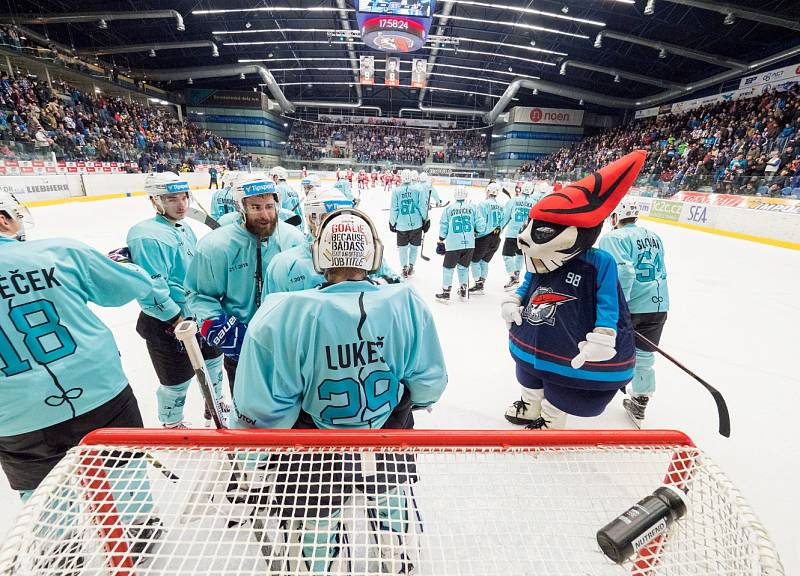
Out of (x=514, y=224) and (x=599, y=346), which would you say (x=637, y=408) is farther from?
(x=514, y=224)

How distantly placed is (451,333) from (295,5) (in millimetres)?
21116

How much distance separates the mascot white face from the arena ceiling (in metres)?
15.3

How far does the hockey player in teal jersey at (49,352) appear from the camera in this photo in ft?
4.23

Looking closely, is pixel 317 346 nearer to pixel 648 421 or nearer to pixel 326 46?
pixel 648 421

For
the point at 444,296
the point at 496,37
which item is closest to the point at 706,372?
the point at 444,296

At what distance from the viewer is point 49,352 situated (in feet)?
4.45

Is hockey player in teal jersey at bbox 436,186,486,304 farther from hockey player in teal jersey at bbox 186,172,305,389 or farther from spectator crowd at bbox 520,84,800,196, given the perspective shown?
spectator crowd at bbox 520,84,800,196

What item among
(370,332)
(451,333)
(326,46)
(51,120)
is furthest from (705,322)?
(326,46)

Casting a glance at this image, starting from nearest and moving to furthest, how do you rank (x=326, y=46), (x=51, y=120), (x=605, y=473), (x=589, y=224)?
(x=605, y=473) < (x=589, y=224) < (x=51, y=120) < (x=326, y=46)

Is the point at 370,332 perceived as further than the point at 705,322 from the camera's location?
No

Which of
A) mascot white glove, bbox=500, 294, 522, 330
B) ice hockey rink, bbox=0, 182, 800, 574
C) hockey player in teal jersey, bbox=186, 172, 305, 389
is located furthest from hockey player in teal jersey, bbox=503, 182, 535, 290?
hockey player in teal jersey, bbox=186, 172, 305, 389

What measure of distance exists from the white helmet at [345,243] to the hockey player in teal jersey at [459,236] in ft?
14.0

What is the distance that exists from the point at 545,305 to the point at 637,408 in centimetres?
146

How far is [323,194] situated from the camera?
2.63m
